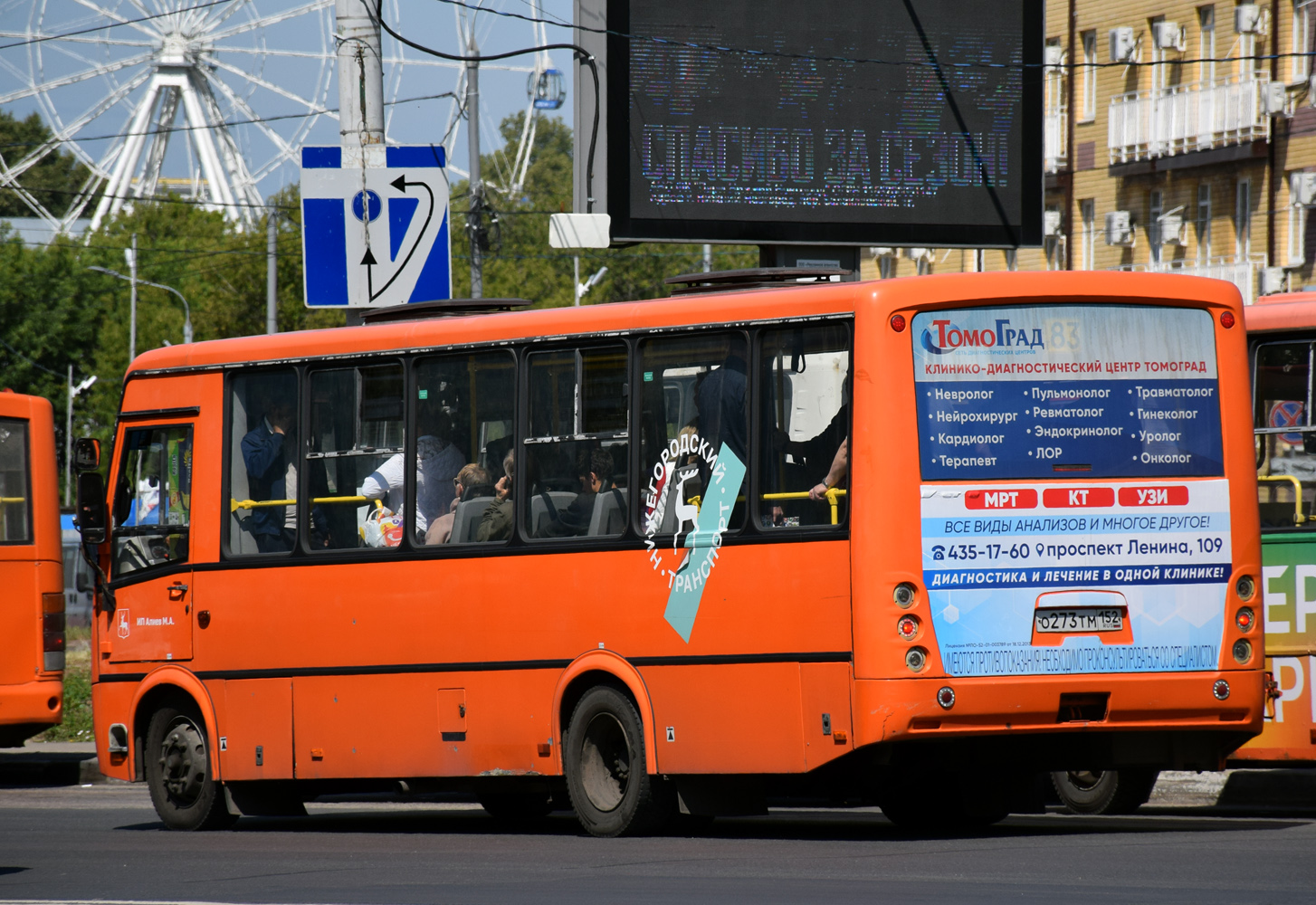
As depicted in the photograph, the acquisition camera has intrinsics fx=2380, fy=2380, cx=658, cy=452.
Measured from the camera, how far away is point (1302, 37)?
4119cm

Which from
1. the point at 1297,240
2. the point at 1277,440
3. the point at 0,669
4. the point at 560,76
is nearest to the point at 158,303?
the point at 560,76

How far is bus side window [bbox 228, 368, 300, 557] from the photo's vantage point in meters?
13.7

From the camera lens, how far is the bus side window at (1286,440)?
12758mm

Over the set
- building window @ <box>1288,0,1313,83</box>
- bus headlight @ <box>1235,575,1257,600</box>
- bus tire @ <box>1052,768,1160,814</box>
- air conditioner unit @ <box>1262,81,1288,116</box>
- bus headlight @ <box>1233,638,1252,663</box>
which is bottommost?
bus tire @ <box>1052,768,1160,814</box>

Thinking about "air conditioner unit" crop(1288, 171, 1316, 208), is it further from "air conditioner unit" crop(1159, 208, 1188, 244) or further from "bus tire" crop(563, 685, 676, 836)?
"bus tire" crop(563, 685, 676, 836)

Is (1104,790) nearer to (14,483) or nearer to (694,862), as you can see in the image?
(694,862)

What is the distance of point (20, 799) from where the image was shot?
17.2 meters

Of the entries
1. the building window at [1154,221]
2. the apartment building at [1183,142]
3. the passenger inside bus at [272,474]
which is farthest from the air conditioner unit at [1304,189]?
the passenger inside bus at [272,474]

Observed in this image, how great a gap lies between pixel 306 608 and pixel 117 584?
178cm

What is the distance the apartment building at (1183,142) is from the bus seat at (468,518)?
98.4ft

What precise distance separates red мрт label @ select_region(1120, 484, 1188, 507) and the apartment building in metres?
30.3

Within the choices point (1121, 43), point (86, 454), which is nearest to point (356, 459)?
point (86, 454)

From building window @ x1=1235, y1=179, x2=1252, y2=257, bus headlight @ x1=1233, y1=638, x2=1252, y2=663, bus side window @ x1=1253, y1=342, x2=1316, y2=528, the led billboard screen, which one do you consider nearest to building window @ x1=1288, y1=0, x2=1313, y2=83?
building window @ x1=1235, y1=179, x2=1252, y2=257

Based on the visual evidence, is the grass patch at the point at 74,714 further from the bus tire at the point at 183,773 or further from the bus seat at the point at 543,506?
the bus seat at the point at 543,506
